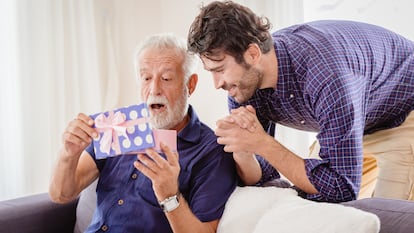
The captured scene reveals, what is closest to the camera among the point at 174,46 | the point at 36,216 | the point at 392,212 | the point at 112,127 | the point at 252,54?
the point at 392,212

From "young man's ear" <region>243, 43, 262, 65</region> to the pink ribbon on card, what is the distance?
0.39 meters

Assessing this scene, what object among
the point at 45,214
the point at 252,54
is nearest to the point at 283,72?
the point at 252,54

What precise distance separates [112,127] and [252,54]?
1.57 ft

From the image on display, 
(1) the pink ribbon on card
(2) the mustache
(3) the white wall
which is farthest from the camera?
(3) the white wall

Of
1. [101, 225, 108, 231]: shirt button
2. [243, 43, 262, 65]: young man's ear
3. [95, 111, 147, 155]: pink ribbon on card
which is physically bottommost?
[101, 225, 108, 231]: shirt button

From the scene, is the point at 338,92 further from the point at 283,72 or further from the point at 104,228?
the point at 104,228

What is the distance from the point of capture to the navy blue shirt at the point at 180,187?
4.73 feet

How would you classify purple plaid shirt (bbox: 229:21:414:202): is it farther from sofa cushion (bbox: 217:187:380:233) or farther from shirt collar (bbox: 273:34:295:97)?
sofa cushion (bbox: 217:187:380:233)

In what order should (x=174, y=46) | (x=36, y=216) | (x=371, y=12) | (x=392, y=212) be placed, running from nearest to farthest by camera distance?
(x=392, y=212) → (x=174, y=46) → (x=36, y=216) → (x=371, y=12)

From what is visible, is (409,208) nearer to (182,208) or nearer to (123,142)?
(182,208)

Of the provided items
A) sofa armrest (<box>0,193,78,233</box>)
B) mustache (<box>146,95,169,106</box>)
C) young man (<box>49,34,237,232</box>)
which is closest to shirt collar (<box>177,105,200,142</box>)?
young man (<box>49,34,237,232</box>)

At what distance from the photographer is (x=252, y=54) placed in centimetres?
147

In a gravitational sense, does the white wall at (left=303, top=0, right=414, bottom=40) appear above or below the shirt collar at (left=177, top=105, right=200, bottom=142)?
above

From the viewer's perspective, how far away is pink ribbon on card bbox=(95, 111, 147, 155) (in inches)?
49.8
